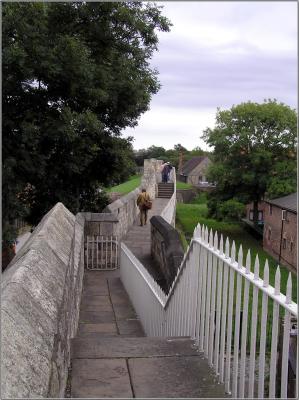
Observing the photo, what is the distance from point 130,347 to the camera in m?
4.38

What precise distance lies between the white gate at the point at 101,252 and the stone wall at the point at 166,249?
35.3 inches

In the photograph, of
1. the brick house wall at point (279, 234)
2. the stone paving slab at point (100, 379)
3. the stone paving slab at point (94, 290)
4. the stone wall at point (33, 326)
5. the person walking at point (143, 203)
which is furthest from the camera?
the brick house wall at point (279, 234)

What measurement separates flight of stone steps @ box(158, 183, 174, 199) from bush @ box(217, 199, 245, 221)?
31.1 ft

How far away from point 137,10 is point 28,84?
3.73m

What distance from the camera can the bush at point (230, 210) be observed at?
43.2 metres

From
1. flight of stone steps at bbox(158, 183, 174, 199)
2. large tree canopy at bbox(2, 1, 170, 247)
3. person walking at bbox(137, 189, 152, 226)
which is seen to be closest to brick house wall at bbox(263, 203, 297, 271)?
flight of stone steps at bbox(158, 183, 174, 199)

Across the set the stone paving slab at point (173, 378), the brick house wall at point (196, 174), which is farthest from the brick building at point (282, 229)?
the brick house wall at point (196, 174)

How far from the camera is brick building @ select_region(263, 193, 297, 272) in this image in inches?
1369

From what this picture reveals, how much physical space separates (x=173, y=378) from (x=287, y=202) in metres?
35.4

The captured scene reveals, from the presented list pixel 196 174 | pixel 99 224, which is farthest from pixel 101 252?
pixel 196 174

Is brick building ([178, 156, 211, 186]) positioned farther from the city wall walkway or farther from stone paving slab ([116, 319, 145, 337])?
the city wall walkway

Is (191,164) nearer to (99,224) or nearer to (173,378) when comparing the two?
(99,224)

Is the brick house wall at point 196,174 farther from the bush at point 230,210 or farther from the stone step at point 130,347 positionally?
the stone step at point 130,347

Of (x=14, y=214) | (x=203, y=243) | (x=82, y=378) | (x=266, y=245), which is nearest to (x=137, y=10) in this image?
(x=14, y=214)
